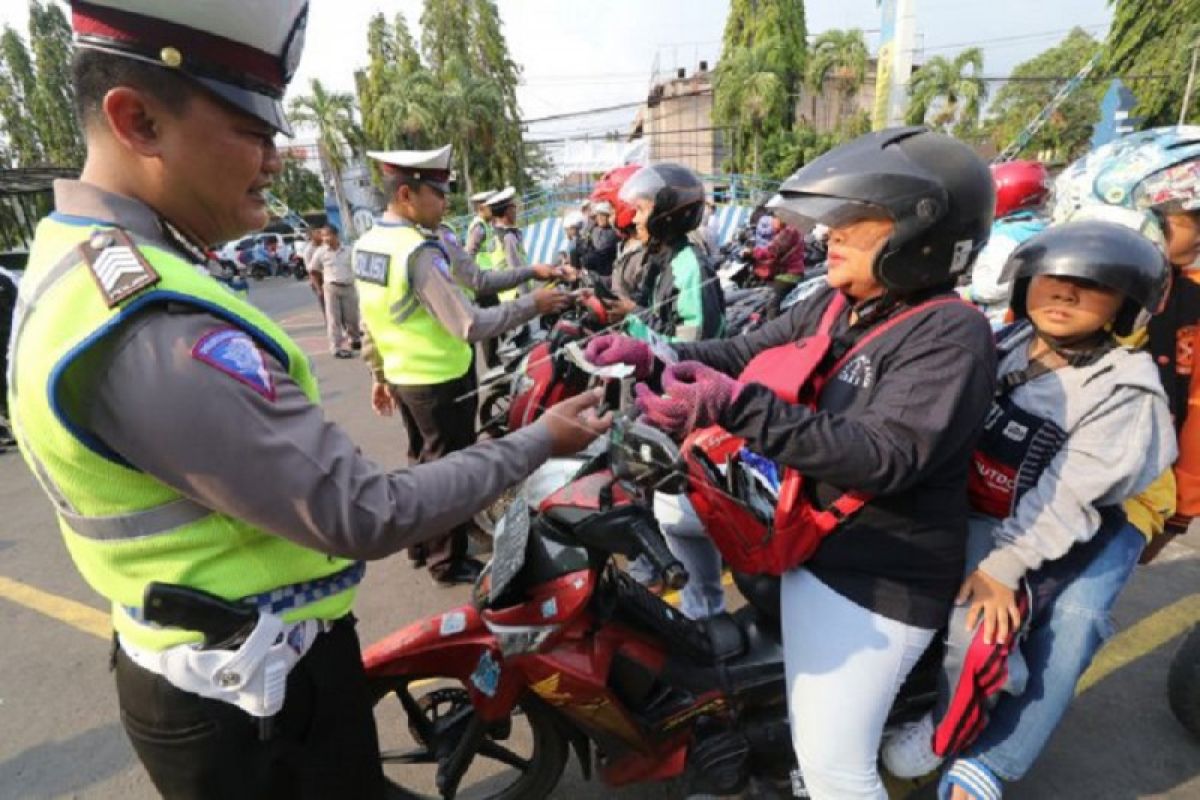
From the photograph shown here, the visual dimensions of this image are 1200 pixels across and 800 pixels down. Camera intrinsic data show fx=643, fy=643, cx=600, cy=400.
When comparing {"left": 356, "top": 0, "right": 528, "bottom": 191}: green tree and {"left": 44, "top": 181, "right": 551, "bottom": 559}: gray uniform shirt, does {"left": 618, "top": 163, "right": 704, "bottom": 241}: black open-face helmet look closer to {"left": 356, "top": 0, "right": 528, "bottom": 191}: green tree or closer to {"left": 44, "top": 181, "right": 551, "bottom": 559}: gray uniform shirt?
{"left": 44, "top": 181, "right": 551, "bottom": 559}: gray uniform shirt

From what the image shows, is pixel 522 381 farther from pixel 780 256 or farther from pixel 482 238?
pixel 482 238

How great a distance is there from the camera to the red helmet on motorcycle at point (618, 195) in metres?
3.94

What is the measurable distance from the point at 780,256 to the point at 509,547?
496cm

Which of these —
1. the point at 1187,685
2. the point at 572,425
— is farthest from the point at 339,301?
the point at 1187,685

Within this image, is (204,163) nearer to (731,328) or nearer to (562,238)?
(731,328)

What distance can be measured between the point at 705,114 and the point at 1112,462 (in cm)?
3901

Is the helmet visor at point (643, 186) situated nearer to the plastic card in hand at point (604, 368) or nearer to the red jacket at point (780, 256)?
the plastic card in hand at point (604, 368)

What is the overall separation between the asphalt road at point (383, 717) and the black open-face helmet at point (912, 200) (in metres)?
1.69

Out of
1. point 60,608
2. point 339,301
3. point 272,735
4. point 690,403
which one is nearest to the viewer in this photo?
point 272,735

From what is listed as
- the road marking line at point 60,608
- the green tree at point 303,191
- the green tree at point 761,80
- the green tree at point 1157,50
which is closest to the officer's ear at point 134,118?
the road marking line at point 60,608

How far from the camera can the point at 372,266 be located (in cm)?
310

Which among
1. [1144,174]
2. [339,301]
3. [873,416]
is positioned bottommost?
[339,301]

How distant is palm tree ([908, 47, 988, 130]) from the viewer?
87.7 feet

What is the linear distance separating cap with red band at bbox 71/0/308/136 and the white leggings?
5.17 ft
